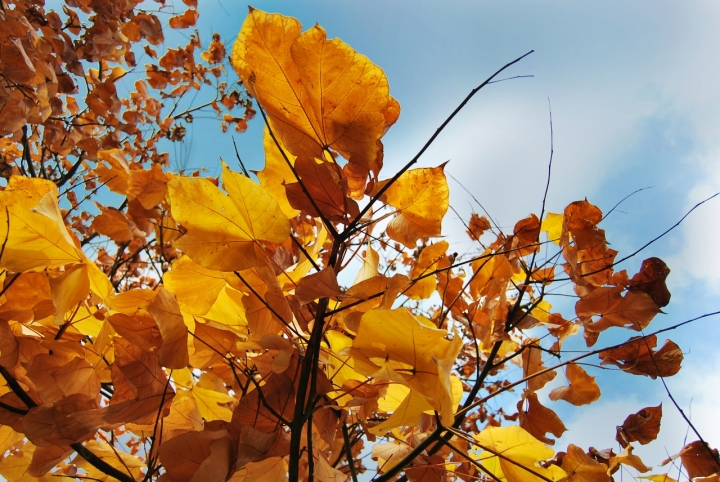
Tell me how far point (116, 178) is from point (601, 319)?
92 cm

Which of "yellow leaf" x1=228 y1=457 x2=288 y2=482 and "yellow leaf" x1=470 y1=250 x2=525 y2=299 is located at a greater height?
"yellow leaf" x1=470 y1=250 x2=525 y2=299

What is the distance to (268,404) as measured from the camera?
509 millimetres

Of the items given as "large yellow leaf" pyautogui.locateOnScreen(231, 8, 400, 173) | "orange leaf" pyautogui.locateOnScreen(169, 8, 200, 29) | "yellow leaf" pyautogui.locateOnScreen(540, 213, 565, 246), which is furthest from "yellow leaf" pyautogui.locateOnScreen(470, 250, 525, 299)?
"orange leaf" pyautogui.locateOnScreen(169, 8, 200, 29)

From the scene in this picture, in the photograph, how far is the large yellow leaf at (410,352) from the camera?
1.20ft

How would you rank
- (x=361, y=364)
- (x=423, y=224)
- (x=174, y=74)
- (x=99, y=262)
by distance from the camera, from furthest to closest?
1. (x=174, y=74)
2. (x=99, y=262)
3. (x=423, y=224)
4. (x=361, y=364)

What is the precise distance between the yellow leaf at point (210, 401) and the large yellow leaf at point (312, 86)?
1.63 ft

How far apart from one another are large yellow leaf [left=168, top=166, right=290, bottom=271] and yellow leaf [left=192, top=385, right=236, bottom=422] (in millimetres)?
382

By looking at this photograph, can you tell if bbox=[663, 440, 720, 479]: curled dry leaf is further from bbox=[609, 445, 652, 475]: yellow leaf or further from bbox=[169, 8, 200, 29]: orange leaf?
bbox=[169, 8, 200, 29]: orange leaf

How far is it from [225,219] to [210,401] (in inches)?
17.4

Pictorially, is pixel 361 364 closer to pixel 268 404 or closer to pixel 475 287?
pixel 268 404

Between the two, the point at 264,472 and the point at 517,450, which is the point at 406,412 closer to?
the point at 264,472

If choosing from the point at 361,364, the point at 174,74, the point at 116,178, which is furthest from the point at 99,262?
the point at 361,364

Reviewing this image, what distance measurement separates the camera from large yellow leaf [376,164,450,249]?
520 millimetres

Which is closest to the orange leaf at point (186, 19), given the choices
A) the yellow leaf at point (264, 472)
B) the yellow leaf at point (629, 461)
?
the yellow leaf at point (264, 472)
